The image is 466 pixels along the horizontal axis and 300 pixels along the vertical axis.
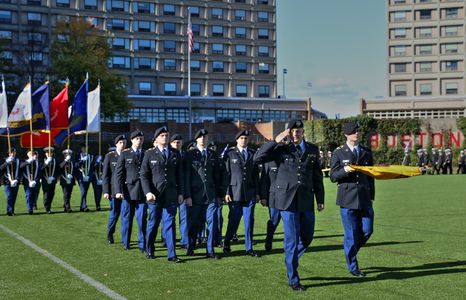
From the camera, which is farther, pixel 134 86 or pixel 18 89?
pixel 134 86

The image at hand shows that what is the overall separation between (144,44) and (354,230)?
86684 mm

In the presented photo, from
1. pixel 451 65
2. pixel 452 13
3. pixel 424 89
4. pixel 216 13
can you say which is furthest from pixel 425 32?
A: pixel 216 13

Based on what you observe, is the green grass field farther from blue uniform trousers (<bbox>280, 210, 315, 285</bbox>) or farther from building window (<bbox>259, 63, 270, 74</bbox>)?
building window (<bbox>259, 63, 270, 74</bbox>)

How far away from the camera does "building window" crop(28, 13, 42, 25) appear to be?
8460 centimetres

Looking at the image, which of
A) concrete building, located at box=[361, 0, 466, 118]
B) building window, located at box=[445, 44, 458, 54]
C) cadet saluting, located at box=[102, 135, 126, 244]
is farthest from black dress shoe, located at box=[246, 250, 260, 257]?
building window, located at box=[445, 44, 458, 54]

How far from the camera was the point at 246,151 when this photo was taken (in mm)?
11844

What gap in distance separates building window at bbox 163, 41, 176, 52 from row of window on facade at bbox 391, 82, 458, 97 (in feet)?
100

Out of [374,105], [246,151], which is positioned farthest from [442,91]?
[246,151]

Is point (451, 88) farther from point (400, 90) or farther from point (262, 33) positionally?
point (262, 33)

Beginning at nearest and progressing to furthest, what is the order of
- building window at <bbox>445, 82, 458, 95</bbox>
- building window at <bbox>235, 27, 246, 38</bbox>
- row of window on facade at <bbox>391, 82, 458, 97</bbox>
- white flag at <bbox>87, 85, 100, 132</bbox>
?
white flag at <bbox>87, 85, 100, 132</bbox>, building window at <bbox>445, 82, 458, 95</bbox>, row of window on facade at <bbox>391, 82, 458, 97</bbox>, building window at <bbox>235, 27, 246, 38</bbox>

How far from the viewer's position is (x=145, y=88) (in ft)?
305

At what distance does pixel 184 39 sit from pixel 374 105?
27.7m

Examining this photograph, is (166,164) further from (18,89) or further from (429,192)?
(18,89)

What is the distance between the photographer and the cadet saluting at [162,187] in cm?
1034
